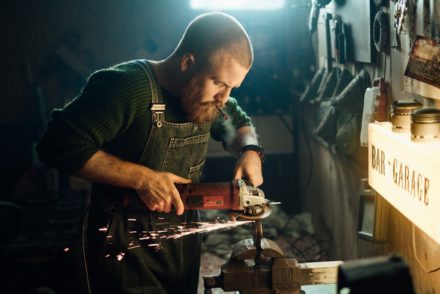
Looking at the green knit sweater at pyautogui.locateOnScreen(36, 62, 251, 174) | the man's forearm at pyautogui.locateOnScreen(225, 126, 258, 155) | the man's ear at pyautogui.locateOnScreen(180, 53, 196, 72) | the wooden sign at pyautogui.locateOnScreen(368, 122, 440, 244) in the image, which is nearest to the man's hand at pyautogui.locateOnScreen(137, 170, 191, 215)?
the green knit sweater at pyautogui.locateOnScreen(36, 62, 251, 174)

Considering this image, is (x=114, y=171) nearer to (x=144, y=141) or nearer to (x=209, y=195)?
(x=144, y=141)

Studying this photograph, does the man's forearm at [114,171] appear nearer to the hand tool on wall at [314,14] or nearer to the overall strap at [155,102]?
the overall strap at [155,102]

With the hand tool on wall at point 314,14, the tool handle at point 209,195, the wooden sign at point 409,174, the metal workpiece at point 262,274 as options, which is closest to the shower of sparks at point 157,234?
the tool handle at point 209,195

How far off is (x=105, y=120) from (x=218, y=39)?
64 cm

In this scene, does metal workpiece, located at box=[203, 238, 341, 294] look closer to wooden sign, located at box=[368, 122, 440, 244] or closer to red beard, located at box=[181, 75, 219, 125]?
wooden sign, located at box=[368, 122, 440, 244]

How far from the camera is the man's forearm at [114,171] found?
2.22 m

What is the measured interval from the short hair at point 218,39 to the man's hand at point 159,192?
23.7 inches

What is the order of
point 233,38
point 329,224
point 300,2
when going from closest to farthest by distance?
point 233,38
point 329,224
point 300,2

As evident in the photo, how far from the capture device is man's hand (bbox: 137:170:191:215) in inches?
87.4

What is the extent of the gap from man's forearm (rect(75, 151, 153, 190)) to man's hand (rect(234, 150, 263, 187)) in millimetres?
576

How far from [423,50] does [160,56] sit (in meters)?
5.49

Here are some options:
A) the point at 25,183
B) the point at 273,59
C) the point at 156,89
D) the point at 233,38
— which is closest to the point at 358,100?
the point at 233,38

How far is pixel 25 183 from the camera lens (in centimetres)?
665

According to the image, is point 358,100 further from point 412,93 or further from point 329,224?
point 329,224
